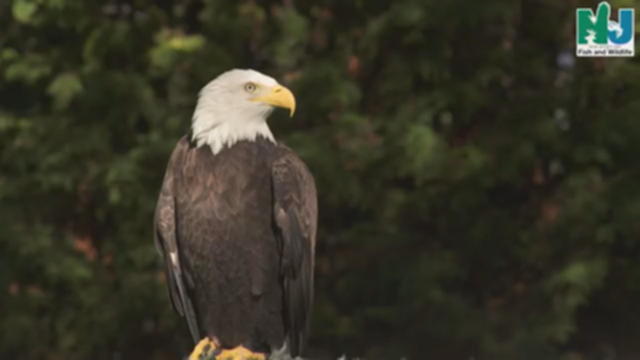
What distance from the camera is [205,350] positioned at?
5039mm

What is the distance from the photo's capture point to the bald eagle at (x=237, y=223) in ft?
16.1

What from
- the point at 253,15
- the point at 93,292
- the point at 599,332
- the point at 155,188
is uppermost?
the point at 253,15

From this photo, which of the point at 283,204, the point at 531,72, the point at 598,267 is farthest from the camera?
the point at 531,72

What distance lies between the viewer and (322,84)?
750cm

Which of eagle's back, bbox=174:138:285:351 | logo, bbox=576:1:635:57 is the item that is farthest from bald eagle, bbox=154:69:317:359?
logo, bbox=576:1:635:57

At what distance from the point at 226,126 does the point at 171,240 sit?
0.61m

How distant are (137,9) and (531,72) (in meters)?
3.06

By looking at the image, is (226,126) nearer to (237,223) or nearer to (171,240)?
(237,223)

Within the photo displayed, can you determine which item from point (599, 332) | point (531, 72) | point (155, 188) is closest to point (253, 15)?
point (155, 188)

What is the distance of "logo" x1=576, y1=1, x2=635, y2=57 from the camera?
7141 mm

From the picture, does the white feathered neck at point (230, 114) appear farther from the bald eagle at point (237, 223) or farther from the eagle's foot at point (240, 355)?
the eagle's foot at point (240, 355)

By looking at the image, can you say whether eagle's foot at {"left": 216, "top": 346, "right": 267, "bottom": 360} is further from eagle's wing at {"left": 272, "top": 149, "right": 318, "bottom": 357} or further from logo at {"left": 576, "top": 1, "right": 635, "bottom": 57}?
logo at {"left": 576, "top": 1, "right": 635, "bottom": 57}

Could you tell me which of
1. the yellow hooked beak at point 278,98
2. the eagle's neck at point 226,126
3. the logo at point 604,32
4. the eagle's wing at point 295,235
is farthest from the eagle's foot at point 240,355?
the logo at point 604,32

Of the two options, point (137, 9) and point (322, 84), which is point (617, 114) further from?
point (137, 9)
